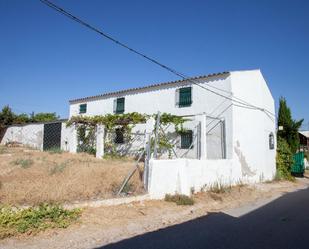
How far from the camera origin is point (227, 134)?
14.3m

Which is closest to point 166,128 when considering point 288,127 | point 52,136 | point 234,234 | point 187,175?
point 187,175

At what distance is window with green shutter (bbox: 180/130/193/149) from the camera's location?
14.9 metres

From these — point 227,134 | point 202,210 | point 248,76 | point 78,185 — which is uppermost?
point 248,76

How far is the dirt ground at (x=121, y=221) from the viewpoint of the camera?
5195mm

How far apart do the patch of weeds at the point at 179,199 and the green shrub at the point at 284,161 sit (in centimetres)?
1183

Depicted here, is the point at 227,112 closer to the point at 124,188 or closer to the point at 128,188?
the point at 128,188

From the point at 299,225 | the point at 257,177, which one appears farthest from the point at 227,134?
the point at 299,225

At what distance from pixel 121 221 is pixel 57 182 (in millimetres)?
2400

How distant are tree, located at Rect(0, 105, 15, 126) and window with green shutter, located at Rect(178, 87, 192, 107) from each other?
2115 centimetres

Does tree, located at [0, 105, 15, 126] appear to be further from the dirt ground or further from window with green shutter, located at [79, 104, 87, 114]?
the dirt ground

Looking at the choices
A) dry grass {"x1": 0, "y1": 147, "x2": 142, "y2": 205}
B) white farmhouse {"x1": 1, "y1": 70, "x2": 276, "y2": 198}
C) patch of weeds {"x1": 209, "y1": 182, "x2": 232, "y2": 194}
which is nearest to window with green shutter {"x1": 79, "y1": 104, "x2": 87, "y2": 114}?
white farmhouse {"x1": 1, "y1": 70, "x2": 276, "y2": 198}

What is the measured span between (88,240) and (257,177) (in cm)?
1279

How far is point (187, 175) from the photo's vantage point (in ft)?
33.1

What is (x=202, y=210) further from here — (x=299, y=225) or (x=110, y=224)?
(x=110, y=224)
